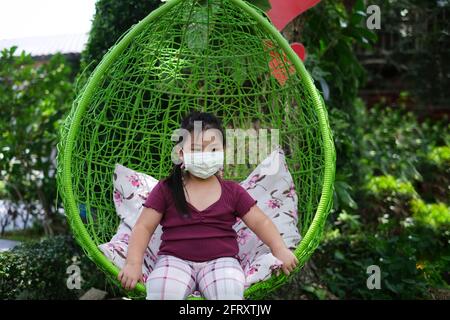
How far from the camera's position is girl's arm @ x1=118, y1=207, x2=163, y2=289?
6.96ft

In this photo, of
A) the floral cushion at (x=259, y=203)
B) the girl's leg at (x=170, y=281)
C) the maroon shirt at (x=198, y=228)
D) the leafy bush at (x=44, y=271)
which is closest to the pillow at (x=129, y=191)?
the floral cushion at (x=259, y=203)

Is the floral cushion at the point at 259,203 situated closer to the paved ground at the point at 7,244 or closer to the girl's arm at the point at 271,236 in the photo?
the girl's arm at the point at 271,236

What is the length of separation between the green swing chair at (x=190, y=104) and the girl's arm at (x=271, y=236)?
35 millimetres

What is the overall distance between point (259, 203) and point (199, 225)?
1.66 ft

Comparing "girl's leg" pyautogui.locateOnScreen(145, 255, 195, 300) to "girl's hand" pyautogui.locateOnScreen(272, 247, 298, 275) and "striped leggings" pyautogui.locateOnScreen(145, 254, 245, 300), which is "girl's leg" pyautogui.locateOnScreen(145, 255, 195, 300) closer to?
"striped leggings" pyautogui.locateOnScreen(145, 254, 245, 300)

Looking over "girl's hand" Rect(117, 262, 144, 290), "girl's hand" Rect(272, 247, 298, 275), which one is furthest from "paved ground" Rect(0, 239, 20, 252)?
"girl's hand" Rect(272, 247, 298, 275)

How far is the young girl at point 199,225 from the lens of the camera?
7.09 feet

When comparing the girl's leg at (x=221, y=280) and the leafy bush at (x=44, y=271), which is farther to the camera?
the leafy bush at (x=44, y=271)

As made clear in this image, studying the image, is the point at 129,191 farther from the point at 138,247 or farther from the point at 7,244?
the point at 7,244

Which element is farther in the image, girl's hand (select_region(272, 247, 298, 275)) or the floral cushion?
the floral cushion

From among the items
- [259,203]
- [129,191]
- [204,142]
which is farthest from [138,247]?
[259,203]

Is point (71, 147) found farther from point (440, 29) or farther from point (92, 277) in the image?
point (440, 29)

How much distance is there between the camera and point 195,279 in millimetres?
2229

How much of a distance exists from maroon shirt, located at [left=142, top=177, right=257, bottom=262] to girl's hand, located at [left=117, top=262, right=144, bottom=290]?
0.18 meters
